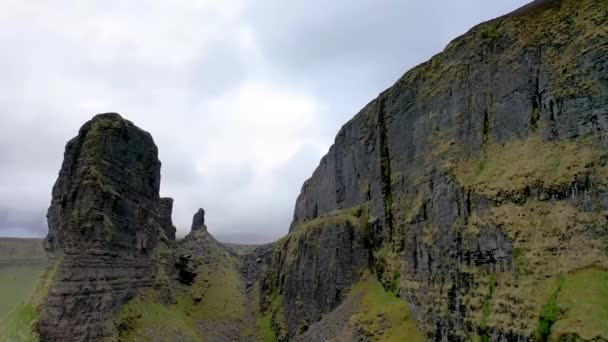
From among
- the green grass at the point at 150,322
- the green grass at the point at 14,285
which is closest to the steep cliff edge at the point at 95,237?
the green grass at the point at 150,322

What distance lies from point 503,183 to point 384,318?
17810mm

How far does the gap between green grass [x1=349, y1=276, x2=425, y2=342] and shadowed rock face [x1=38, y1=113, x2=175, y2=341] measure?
26930mm

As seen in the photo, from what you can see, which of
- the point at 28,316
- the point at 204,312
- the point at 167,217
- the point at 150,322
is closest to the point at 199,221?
the point at 167,217

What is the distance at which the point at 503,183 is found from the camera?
116 feet

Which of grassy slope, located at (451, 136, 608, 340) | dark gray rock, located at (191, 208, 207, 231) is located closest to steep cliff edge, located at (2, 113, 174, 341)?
Result: dark gray rock, located at (191, 208, 207, 231)

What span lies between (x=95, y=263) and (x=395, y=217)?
110 feet

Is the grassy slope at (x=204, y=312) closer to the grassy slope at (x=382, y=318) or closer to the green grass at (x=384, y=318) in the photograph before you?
the grassy slope at (x=382, y=318)

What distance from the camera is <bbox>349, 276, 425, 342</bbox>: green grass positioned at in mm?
41688

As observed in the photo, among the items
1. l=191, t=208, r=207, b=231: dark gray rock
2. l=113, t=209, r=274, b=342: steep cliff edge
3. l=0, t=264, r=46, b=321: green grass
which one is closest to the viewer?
l=113, t=209, r=274, b=342: steep cliff edge

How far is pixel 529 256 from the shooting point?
30.8 m

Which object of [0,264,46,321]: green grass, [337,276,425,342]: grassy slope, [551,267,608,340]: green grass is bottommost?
[0,264,46,321]: green grass

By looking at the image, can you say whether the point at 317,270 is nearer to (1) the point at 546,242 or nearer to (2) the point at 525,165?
(2) the point at 525,165

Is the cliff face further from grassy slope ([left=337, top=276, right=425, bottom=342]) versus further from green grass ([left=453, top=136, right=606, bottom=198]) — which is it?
grassy slope ([left=337, top=276, right=425, bottom=342])

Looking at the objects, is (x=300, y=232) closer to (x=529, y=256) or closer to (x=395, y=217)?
(x=395, y=217)
